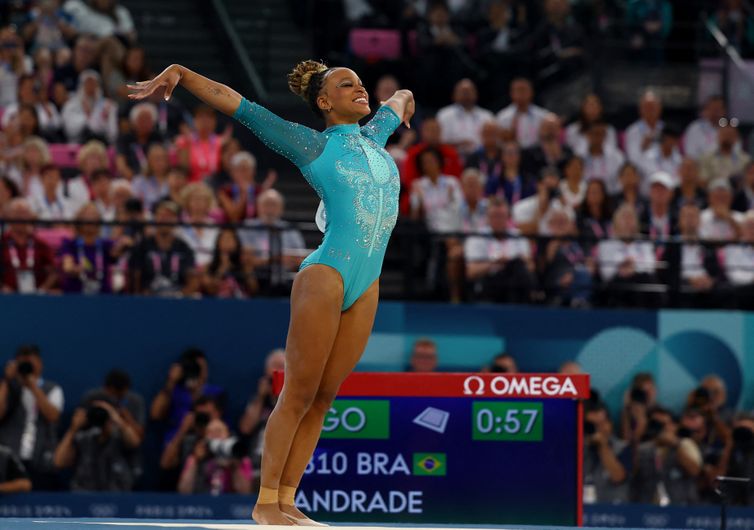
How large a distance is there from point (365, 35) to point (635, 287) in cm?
419

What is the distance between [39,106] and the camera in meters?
13.8

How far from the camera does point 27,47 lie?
1475 cm

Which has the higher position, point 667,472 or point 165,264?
point 165,264

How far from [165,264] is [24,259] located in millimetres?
1098

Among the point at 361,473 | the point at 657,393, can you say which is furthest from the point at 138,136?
the point at 361,473

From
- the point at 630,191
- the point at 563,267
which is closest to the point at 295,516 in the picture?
the point at 563,267

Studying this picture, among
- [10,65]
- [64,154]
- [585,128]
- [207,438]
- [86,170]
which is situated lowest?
[207,438]

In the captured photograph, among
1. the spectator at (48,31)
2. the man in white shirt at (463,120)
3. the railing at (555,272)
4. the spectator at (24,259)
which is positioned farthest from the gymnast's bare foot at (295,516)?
the spectator at (48,31)

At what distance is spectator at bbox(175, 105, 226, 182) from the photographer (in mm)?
13336

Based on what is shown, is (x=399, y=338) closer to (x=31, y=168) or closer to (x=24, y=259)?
(x=24, y=259)

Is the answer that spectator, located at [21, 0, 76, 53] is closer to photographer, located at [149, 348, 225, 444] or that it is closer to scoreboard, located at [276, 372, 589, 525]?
photographer, located at [149, 348, 225, 444]

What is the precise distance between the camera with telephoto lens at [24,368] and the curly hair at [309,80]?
5.48 meters

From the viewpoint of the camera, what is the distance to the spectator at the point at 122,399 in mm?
11945

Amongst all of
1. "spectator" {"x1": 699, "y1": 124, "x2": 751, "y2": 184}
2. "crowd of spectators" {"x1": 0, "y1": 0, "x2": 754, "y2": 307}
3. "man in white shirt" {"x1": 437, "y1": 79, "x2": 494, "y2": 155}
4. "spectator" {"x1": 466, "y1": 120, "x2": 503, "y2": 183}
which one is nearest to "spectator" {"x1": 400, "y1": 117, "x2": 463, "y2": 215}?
"crowd of spectators" {"x1": 0, "y1": 0, "x2": 754, "y2": 307}
